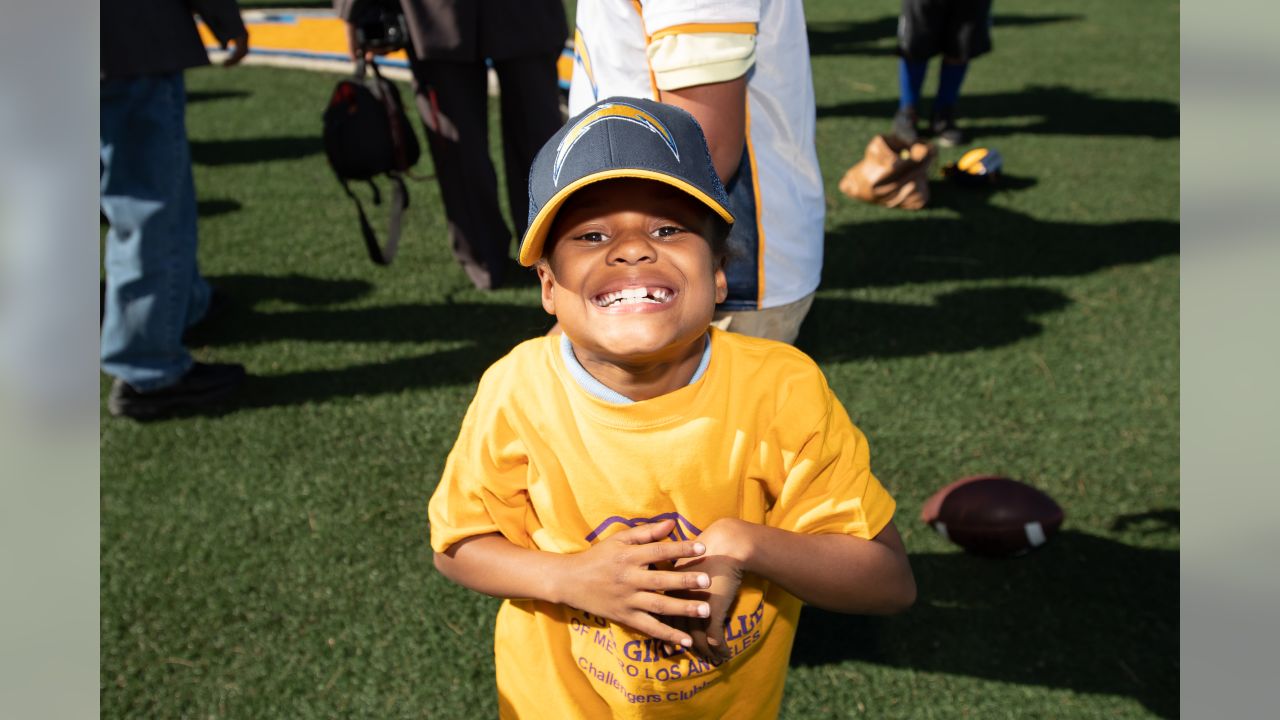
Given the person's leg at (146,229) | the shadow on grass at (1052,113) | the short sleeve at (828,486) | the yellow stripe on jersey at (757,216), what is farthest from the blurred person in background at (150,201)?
the shadow on grass at (1052,113)

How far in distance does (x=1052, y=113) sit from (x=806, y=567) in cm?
684

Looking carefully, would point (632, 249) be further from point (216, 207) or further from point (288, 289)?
point (216, 207)

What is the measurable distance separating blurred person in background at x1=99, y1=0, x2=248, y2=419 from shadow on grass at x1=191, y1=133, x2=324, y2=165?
2767 millimetres

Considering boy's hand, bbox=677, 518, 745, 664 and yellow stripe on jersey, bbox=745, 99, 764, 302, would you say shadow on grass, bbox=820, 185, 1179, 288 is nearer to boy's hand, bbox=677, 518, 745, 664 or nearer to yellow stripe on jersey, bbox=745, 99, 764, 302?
yellow stripe on jersey, bbox=745, 99, 764, 302

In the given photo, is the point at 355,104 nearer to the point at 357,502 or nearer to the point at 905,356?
the point at 357,502

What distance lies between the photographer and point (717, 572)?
4.71 ft

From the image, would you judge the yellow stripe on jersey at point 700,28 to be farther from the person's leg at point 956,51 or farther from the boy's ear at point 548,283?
the person's leg at point 956,51

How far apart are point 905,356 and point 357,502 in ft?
7.50

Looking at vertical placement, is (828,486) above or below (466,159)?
above

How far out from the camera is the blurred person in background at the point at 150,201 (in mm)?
3621

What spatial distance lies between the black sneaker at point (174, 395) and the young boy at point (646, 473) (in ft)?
9.03

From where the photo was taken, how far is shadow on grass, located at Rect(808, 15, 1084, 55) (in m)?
9.20

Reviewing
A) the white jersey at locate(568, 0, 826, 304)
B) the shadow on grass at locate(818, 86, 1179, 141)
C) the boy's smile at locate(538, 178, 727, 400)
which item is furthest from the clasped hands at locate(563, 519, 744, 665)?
the shadow on grass at locate(818, 86, 1179, 141)

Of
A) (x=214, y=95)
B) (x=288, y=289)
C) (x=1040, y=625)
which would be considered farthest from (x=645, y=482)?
(x=214, y=95)
